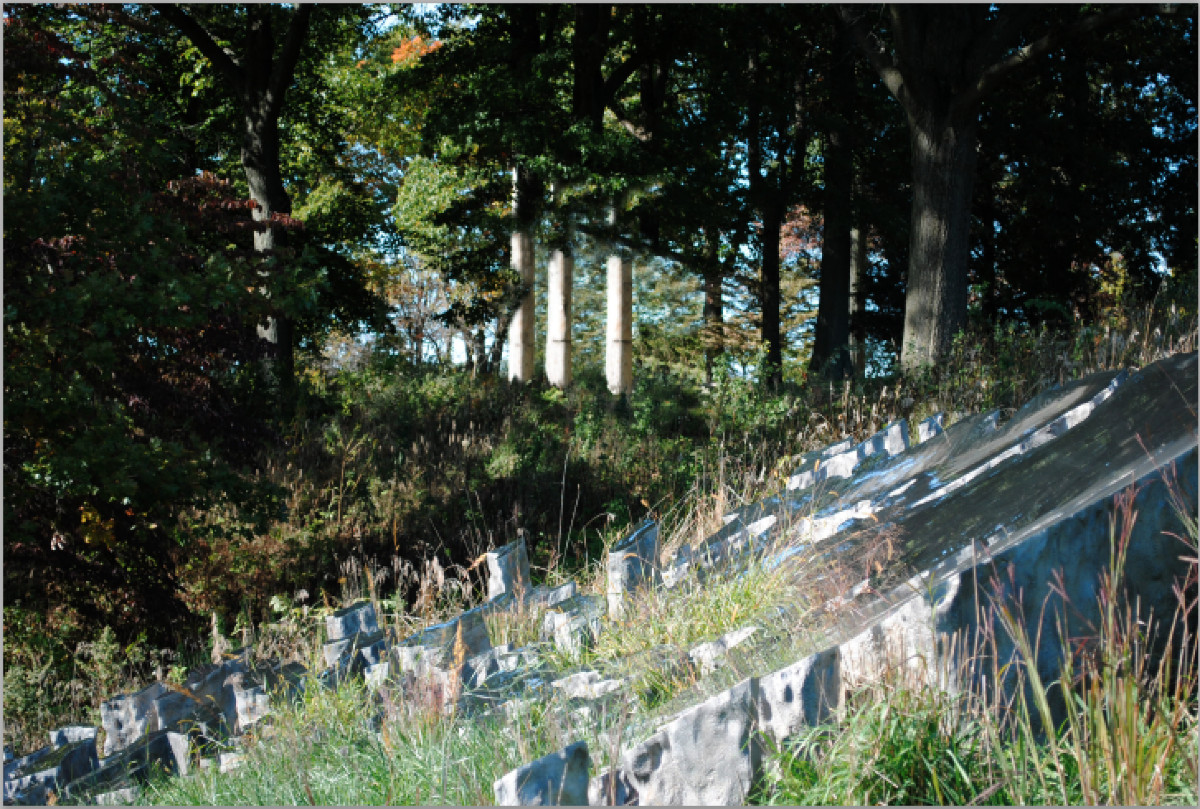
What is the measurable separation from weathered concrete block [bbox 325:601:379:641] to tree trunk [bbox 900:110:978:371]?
269 inches

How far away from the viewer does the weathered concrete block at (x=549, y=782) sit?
2.40 metres

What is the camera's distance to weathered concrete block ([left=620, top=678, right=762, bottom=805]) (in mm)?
2693

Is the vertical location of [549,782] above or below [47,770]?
above

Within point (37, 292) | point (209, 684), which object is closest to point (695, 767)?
point (209, 684)

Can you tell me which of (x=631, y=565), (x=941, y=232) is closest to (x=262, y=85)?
(x=941, y=232)

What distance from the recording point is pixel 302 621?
6820 millimetres

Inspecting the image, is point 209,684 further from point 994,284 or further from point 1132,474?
point 994,284

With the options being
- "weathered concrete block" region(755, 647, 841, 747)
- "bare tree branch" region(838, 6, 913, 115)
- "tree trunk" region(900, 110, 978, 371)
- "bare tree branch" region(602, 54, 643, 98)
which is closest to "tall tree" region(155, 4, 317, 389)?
"bare tree branch" region(602, 54, 643, 98)

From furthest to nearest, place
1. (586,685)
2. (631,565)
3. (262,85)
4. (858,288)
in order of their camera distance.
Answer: (858,288) < (262,85) < (631,565) < (586,685)

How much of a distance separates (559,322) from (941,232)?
22.2 ft

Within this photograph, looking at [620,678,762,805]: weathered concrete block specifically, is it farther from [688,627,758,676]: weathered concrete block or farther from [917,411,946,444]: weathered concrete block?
[917,411,946,444]: weathered concrete block

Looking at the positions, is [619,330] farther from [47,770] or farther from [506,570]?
[47,770]

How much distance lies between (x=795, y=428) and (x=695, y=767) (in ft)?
21.8

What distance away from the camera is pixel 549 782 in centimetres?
244
